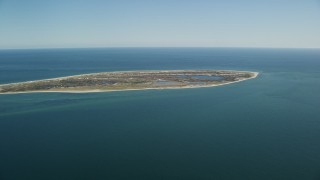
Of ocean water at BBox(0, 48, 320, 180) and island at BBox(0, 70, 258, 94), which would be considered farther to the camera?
island at BBox(0, 70, 258, 94)

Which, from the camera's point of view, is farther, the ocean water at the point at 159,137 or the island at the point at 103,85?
the island at the point at 103,85

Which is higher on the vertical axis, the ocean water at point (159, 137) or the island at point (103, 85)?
the ocean water at point (159, 137)

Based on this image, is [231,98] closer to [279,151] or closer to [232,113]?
[232,113]

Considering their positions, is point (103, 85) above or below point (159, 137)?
below

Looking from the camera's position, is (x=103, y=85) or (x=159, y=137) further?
(x=103, y=85)

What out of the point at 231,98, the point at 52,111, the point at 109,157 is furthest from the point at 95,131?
the point at 231,98

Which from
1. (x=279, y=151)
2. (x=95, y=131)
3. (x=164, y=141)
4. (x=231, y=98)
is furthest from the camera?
(x=231, y=98)

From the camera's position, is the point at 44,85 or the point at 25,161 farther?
the point at 44,85

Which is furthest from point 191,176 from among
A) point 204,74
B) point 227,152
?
point 204,74

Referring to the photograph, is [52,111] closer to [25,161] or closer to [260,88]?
[25,161]

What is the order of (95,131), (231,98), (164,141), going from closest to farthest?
(164,141) → (95,131) → (231,98)

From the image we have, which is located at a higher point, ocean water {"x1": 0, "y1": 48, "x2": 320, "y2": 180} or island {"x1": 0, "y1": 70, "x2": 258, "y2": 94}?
ocean water {"x1": 0, "y1": 48, "x2": 320, "y2": 180}
